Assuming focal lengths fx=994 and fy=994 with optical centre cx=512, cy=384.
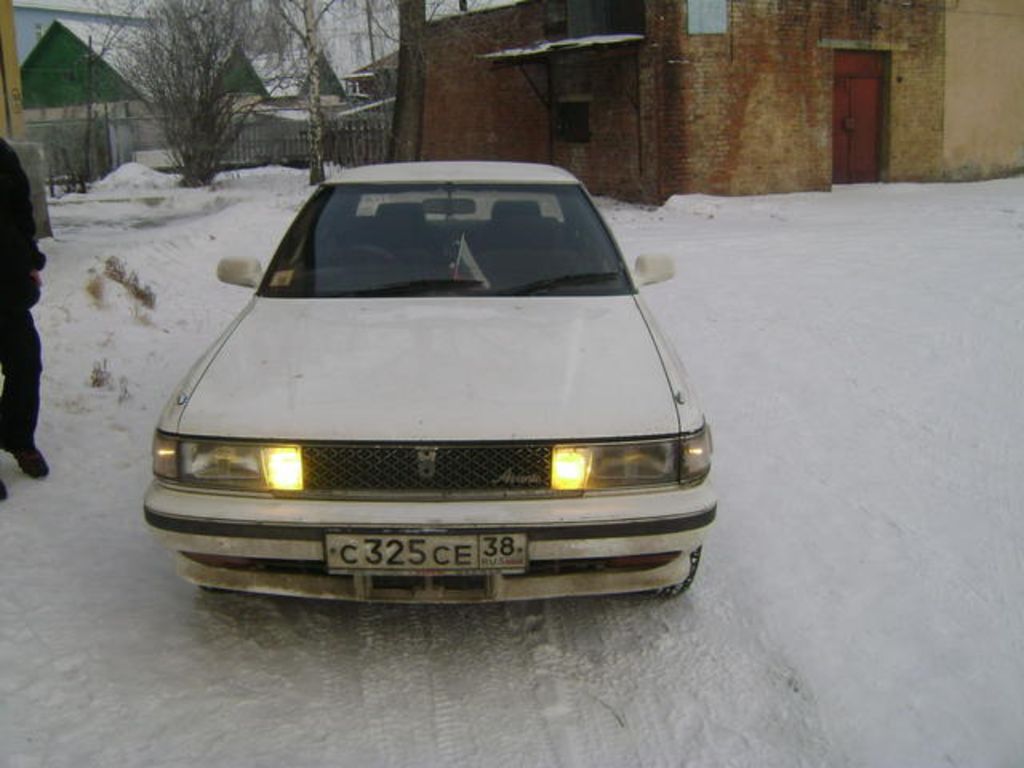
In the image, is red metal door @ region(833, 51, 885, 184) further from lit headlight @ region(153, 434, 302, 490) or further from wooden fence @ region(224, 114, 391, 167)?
lit headlight @ region(153, 434, 302, 490)

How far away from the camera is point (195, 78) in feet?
75.0

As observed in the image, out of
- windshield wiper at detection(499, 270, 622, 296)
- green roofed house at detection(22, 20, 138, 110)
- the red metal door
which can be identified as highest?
green roofed house at detection(22, 20, 138, 110)

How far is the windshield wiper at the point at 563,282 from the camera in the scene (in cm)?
405

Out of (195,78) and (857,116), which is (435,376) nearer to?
(857,116)

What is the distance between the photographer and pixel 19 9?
55.9 metres

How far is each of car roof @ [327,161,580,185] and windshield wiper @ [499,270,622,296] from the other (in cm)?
70

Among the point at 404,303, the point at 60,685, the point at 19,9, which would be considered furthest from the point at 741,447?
the point at 19,9

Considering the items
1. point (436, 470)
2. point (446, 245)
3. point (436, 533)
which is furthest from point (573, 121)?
point (436, 533)

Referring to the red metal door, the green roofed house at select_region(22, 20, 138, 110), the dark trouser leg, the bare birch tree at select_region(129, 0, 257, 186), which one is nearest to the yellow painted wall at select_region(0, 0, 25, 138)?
the dark trouser leg

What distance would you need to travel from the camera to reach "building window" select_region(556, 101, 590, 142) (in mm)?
17500

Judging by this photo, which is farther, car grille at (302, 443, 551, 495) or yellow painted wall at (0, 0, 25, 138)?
yellow painted wall at (0, 0, 25, 138)

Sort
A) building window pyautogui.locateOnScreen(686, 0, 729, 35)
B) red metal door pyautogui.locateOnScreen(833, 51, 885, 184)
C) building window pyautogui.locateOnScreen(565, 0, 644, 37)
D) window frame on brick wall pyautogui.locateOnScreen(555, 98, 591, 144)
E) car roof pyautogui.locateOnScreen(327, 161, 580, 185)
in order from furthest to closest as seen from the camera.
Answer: window frame on brick wall pyautogui.locateOnScreen(555, 98, 591, 144) → red metal door pyautogui.locateOnScreen(833, 51, 885, 184) → building window pyautogui.locateOnScreen(565, 0, 644, 37) → building window pyautogui.locateOnScreen(686, 0, 729, 35) → car roof pyautogui.locateOnScreen(327, 161, 580, 185)

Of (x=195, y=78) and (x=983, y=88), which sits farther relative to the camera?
(x=195, y=78)

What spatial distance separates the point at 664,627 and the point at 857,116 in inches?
643
